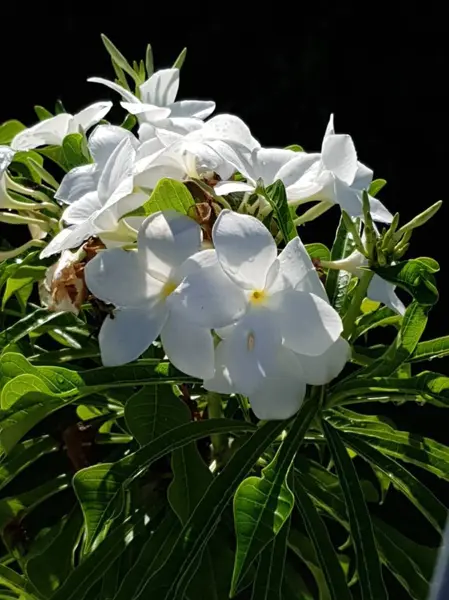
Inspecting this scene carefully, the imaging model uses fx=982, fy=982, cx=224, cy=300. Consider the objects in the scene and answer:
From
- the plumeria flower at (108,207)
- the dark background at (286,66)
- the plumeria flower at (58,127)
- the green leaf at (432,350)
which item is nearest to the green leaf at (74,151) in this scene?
the plumeria flower at (58,127)

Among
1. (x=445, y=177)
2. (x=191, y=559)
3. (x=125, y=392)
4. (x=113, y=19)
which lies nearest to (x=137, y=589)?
(x=191, y=559)

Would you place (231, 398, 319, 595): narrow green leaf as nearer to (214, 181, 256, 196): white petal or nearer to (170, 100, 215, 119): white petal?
(214, 181, 256, 196): white petal

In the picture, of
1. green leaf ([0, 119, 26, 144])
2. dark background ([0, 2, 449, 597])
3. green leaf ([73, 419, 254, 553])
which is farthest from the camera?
dark background ([0, 2, 449, 597])

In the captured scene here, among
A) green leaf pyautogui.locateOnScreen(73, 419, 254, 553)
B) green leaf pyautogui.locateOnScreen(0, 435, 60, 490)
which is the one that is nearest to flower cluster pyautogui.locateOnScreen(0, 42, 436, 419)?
green leaf pyautogui.locateOnScreen(73, 419, 254, 553)

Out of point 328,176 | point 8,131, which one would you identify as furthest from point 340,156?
point 8,131

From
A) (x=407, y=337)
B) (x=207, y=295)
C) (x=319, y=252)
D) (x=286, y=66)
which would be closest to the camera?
(x=207, y=295)

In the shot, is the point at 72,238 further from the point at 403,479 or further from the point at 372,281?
the point at 403,479
